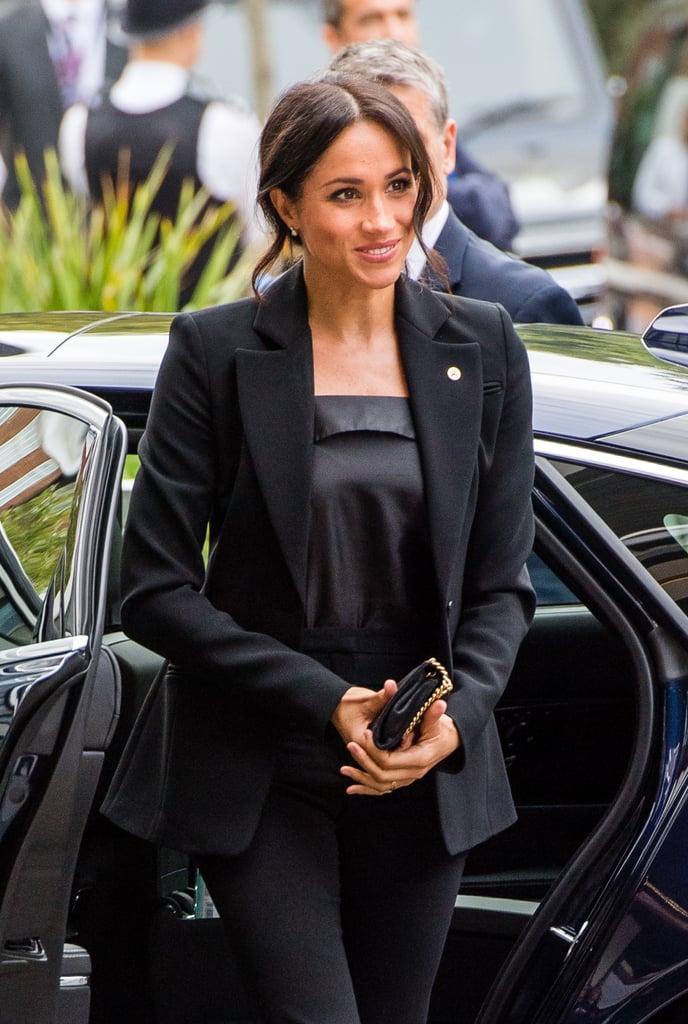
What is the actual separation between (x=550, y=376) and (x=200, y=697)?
0.76 metres

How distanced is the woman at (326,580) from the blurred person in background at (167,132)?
3910 mm

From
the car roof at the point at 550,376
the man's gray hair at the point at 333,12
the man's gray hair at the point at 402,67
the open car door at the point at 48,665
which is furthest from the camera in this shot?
the man's gray hair at the point at 333,12

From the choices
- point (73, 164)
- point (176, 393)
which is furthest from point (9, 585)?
point (73, 164)

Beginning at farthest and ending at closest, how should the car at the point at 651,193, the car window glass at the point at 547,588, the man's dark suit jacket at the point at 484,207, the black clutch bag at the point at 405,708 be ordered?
1. the car at the point at 651,193
2. the man's dark suit jacket at the point at 484,207
3. the car window glass at the point at 547,588
4. the black clutch bag at the point at 405,708

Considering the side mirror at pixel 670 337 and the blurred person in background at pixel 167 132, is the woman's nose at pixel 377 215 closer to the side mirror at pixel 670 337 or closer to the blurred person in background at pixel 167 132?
the side mirror at pixel 670 337

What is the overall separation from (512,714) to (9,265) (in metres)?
2.83

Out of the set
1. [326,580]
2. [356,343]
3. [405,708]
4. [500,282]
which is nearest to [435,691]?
[405,708]

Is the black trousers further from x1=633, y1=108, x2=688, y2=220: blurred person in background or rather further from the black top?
x1=633, y1=108, x2=688, y2=220: blurred person in background

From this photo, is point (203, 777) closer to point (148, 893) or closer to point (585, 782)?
point (148, 893)

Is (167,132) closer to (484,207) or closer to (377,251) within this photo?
(484,207)

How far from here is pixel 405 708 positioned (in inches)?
77.3

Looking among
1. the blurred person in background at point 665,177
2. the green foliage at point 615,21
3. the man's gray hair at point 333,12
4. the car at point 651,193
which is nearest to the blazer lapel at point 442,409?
the man's gray hair at point 333,12

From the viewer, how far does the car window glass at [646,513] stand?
2.32 meters

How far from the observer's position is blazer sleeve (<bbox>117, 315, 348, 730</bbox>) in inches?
79.6
